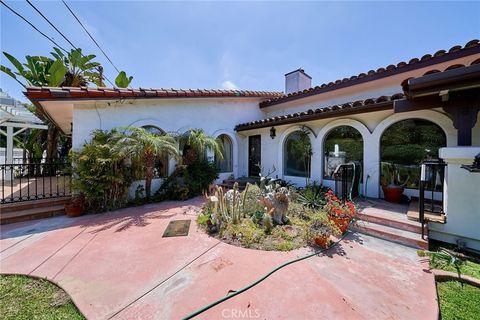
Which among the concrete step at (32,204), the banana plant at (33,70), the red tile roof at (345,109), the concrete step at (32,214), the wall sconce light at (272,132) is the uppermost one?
the banana plant at (33,70)

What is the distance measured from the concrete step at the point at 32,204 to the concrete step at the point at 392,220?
32.7ft

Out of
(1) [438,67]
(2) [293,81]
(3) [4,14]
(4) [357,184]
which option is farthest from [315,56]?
(3) [4,14]

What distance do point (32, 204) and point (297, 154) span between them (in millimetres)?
10632

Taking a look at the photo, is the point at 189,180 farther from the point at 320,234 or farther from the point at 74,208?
the point at 320,234

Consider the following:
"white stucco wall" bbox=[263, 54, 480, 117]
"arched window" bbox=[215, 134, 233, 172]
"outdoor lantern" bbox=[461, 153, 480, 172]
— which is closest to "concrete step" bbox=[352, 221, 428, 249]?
"outdoor lantern" bbox=[461, 153, 480, 172]

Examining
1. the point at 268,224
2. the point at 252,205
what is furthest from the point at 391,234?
the point at 252,205

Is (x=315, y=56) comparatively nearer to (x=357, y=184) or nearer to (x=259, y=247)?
(x=357, y=184)

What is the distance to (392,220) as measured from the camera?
4.91 meters

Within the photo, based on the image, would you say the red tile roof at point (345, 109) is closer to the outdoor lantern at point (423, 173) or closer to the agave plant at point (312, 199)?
the outdoor lantern at point (423, 173)

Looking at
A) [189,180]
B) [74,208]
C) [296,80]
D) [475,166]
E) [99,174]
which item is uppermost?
[296,80]

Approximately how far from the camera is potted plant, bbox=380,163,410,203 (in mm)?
6434

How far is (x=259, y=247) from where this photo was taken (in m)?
4.21

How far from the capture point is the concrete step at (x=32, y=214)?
579 cm

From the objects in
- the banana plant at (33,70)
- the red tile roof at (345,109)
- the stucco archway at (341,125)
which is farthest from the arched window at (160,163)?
the stucco archway at (341,125)
